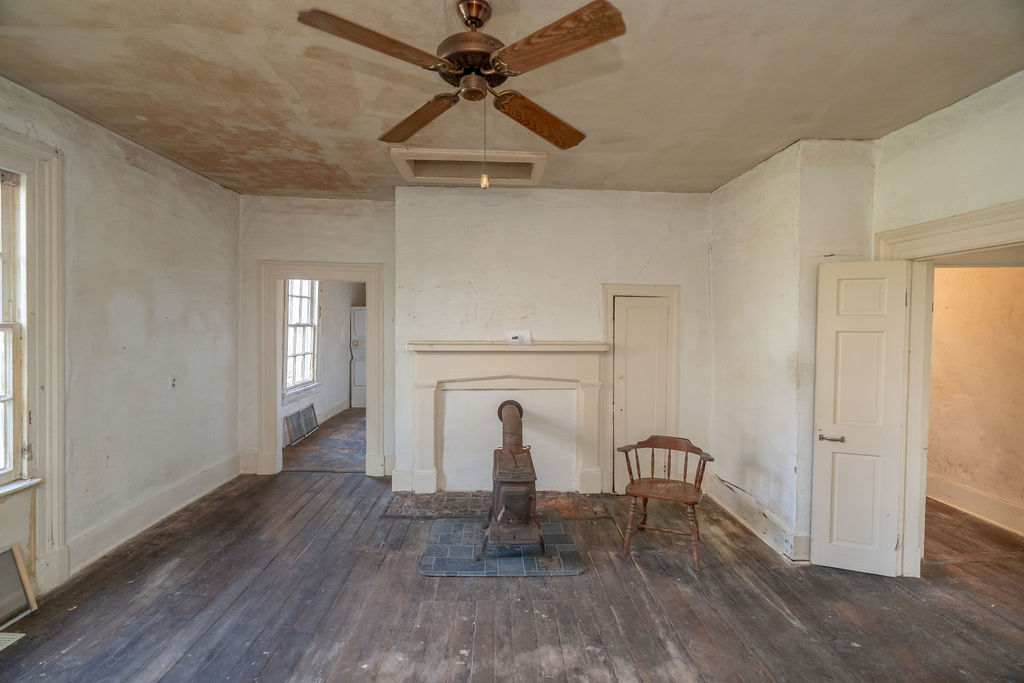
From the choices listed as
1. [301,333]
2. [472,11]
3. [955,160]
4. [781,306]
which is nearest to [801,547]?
[781,306]

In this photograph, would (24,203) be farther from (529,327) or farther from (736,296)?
(736,296)

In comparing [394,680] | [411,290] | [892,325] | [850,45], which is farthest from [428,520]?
[850,45]

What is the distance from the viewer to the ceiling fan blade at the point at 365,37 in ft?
4.32

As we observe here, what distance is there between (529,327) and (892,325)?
104 inches

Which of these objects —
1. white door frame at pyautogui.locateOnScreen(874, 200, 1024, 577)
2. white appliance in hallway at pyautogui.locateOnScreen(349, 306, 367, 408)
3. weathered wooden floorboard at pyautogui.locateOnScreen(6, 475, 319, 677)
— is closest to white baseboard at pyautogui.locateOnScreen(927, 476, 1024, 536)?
white door frame at pyautogui.locateOnScreen(874, 200, 1024, 577)

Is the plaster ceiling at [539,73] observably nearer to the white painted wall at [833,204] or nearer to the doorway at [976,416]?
the white painted wall at [833,204]

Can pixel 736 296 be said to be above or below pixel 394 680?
above

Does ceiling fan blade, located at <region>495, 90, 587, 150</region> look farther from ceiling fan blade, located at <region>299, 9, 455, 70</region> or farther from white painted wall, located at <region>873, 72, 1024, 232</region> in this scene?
white painted wall, located at <region>873, 72, 1024, 232</region>

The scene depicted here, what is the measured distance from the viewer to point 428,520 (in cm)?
367

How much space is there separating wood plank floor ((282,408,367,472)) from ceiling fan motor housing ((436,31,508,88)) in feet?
13.7

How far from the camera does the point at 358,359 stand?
8.12 metres

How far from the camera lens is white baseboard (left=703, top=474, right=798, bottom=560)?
10.3 feet

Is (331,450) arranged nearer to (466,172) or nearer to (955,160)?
(466,172)

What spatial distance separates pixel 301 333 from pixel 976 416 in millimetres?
7424
